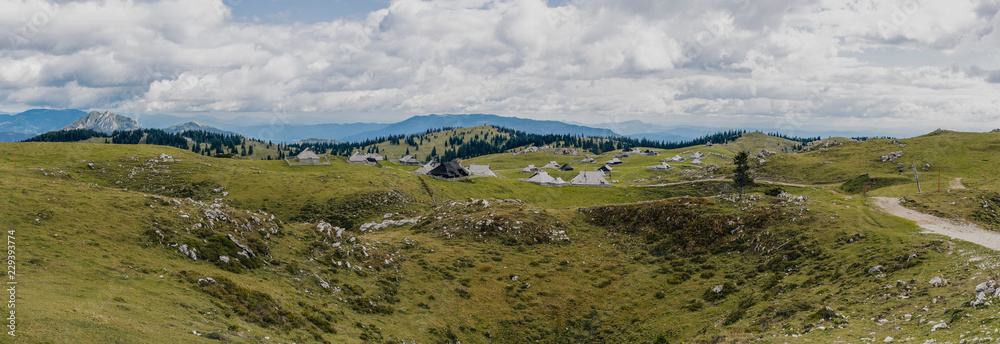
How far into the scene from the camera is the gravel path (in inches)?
1305

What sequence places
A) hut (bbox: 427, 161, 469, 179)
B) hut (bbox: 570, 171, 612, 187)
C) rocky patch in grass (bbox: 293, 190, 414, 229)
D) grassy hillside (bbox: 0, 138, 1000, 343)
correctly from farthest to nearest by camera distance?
1. hut (bbox: 570, 171, 612, 187)
2. hut (bbox: 427, 161, 469, 179)
3. rocky patch in grass (bbox: 293, 190, 414, 229)
4. grassy hillside (bbox: 0, 138, 1000, 343)

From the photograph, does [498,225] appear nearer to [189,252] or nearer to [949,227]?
[189,252]

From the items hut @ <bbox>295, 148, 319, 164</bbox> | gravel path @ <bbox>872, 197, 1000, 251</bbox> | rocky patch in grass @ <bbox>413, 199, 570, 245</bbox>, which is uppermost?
hut @ <bbox>295, 148, 319, 164</bbox>

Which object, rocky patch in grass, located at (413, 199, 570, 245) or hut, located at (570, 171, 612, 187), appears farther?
hut, located at (570, 171, 612, 187)

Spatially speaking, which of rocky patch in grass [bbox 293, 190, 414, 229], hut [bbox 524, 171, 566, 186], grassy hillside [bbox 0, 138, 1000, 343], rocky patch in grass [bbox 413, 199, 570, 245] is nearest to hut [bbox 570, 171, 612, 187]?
hut [bbox 524, 171, 566, 186]

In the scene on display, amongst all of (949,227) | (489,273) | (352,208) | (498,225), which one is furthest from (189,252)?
(949,227)

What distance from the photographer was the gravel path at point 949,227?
33156mm

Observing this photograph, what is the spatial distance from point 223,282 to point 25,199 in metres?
18.7

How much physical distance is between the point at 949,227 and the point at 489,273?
41.9 metres

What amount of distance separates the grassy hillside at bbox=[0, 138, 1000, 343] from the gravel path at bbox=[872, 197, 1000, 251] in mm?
2056

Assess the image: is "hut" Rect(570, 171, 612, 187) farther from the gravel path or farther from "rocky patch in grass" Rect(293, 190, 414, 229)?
the gravel path

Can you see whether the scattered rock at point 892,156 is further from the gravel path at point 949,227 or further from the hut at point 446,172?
the hut at point 446,172

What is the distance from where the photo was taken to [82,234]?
28.9 meters

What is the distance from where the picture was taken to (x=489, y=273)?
45000 millimetres
